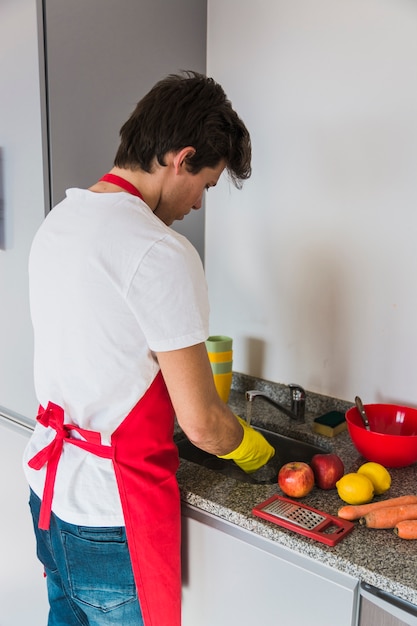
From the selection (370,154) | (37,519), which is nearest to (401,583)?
(37,519)

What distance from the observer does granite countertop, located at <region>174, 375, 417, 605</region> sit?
0.89 metres

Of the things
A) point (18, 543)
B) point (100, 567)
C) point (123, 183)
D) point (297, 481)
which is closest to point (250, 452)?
point (297, 481)

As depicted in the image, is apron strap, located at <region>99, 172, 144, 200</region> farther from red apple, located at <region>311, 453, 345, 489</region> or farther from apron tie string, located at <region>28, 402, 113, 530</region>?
red apple, located at <region>311, 453, 345, 489</region>

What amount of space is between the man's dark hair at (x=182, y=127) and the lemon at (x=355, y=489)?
658 millimetres

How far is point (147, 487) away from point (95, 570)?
197 mm

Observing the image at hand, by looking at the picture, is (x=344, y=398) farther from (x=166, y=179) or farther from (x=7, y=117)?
(x=7, y=117)

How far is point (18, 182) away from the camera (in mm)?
1392

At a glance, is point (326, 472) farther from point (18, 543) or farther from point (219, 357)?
point (18, 543)

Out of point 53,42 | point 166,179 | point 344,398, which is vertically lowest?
point 344,398

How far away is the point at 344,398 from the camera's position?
1569 mm

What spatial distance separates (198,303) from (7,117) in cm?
82

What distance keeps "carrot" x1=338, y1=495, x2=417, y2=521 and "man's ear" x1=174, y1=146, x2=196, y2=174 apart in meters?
0.69

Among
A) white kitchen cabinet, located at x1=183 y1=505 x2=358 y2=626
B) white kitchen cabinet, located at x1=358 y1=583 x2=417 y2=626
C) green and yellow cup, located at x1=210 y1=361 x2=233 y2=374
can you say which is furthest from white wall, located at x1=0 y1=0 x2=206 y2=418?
white kitchen cabinet, located at x1=358 y1=583 x2=417 y2=626

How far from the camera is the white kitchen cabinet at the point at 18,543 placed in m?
1.57
